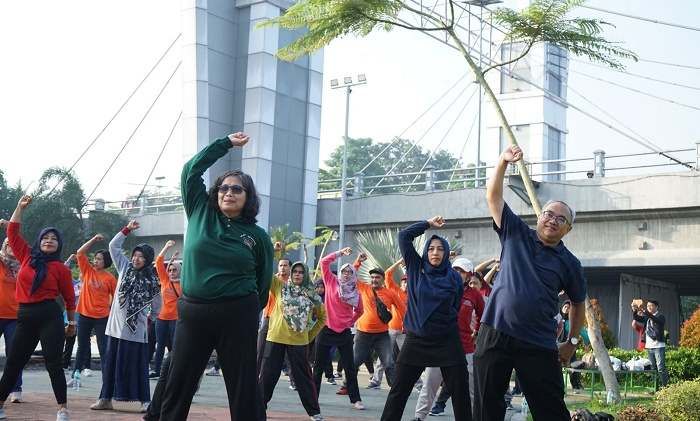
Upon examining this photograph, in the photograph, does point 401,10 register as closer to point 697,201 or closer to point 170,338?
point 170,338

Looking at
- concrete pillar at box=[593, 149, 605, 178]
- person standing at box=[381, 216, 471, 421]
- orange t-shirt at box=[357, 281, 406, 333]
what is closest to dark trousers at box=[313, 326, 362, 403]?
orange t-shirt at box=[357, 281, 406, 333]

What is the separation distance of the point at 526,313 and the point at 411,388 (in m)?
2.27

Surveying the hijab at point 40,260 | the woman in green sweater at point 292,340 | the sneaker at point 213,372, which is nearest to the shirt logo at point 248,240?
the hijab at point 40,260

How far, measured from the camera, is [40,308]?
8.94 meters

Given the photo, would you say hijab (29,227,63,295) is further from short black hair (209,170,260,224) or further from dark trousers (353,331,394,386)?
dark trousers (353,331,394,386)

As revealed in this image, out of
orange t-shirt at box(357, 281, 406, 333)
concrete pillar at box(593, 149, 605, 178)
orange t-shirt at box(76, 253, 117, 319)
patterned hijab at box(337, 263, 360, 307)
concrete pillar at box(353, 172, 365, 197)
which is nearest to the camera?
orange t-shirt at box(76, 253, 117, 319)

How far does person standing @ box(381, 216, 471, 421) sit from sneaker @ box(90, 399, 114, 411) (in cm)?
354

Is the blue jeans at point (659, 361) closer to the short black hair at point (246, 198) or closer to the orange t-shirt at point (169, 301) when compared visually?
the orange t-shirt at point (169, 301)

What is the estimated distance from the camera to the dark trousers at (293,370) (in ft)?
33.1

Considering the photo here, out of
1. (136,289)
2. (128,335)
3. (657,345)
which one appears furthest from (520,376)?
(657,345)

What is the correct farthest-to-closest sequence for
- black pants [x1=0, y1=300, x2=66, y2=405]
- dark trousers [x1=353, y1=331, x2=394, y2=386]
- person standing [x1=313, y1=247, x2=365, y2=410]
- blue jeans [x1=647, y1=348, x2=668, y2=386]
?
blue jeans [x1=647, y1=348, x2=668, y2=386], dark trousers [x1=353, y1=331, x2=394, y2=386], person standing [x1=313, y1=247, x2=365, y2=410], black pants [x1=0, y1=300, x2=66, y2=405]

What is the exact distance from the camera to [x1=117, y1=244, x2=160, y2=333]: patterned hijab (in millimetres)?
10547

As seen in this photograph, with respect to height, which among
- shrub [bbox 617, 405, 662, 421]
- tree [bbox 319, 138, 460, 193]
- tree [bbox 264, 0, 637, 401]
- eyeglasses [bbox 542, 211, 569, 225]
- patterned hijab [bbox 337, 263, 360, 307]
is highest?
tree [bbox 319, 138, 460, 193]

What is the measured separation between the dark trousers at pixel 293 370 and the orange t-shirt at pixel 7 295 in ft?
8.80
